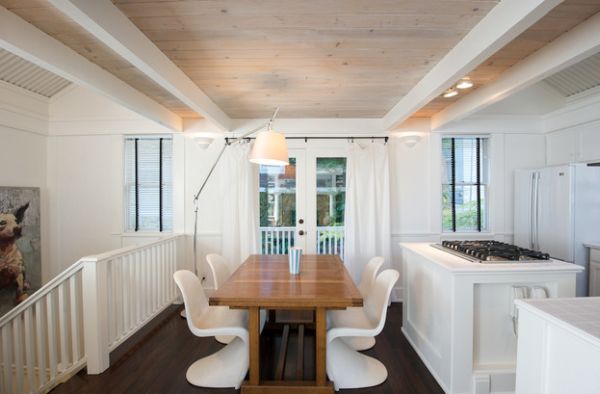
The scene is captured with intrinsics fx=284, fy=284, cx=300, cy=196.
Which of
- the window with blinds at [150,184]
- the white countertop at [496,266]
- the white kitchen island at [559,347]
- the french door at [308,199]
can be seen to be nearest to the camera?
the white kitchen island at [559,347]

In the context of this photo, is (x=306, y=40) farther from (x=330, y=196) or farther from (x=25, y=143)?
(x=25, y=143)

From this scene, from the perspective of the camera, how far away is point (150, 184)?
153 inches

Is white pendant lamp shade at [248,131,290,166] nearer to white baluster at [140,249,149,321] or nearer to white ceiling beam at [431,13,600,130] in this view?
white baluster at [140,249,149,321]

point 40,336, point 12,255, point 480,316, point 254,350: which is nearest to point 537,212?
point 480,316

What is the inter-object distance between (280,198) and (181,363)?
2130mm

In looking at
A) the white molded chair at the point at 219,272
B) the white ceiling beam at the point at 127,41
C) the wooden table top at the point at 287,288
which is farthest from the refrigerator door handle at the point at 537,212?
the white ceiling beam at the point at 127,41

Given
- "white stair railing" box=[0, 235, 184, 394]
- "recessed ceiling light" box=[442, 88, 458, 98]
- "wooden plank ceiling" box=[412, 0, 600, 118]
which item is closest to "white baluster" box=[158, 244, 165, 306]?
"white stair railing" box=[0, 235, 184, 394]

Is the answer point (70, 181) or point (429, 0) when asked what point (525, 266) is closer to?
point (429, 0)

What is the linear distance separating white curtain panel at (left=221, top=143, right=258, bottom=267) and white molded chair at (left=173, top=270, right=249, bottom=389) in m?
1.26

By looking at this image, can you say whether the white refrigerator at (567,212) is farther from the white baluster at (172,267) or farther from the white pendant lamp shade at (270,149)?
the white baluster at (172,267)

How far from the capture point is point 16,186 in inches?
134

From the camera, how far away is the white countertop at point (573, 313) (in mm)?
1014

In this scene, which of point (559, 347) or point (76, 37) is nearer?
point (559, 347)

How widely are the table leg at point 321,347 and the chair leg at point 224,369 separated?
20.9 inches
